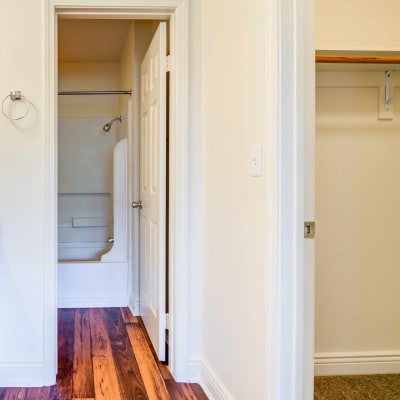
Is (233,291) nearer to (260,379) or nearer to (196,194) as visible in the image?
(260,379)

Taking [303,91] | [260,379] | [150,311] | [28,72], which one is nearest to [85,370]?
[150,311]

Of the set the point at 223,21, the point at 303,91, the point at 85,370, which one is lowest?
the point at 85,370

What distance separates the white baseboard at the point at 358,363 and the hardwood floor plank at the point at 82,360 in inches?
47.8

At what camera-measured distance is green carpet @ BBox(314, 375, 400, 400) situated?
2.20m

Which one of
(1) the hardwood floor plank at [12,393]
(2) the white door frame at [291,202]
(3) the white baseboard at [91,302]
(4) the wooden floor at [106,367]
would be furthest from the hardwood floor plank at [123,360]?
(2) the white door frame at [291,202]

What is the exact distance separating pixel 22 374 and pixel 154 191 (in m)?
1.26

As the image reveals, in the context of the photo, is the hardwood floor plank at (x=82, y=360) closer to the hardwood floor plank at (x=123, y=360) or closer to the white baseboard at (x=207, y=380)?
the hardwood floor plank at (x=123, y=360)

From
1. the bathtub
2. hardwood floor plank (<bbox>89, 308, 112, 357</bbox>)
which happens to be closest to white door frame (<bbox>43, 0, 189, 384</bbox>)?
hardwood floor plank (<bbox>89, 308, 112, 357</bbox>)

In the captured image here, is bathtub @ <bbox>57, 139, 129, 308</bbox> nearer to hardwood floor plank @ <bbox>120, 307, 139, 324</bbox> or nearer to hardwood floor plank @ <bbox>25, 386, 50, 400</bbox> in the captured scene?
A: hardwood floor plank @ <bbox>120, 307, 139, 324</bbox>

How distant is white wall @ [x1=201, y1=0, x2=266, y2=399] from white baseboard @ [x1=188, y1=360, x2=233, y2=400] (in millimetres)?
29

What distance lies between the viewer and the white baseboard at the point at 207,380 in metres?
2.06

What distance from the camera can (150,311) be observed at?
3.01 meters

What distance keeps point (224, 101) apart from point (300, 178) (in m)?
0.77

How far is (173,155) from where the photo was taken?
2.48 metres
